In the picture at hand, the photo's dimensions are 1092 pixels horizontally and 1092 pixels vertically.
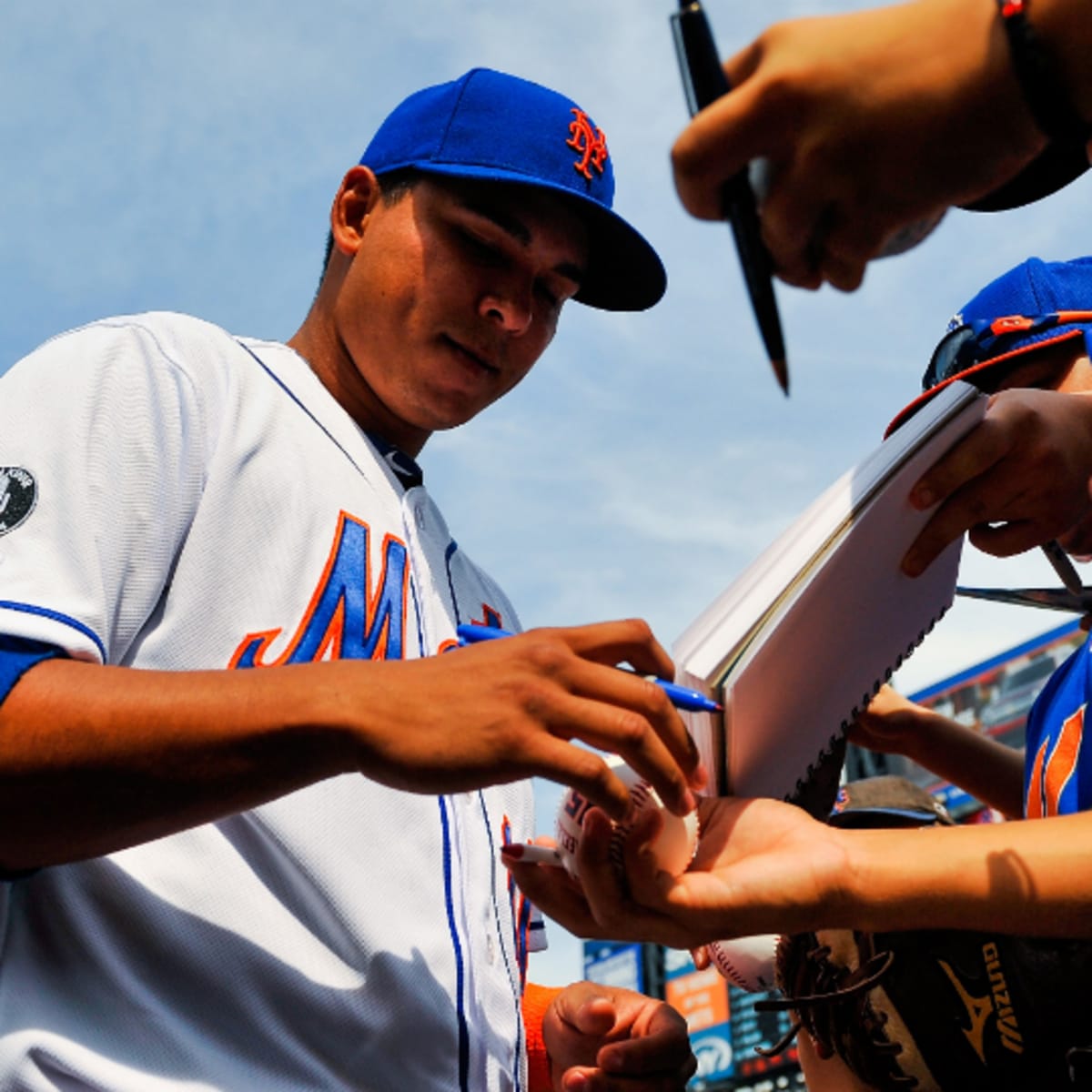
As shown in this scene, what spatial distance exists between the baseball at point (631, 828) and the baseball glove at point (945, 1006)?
602 mm

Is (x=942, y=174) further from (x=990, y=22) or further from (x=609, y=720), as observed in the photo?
(x=609, y=720)

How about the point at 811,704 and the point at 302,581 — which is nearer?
the point at 811,704

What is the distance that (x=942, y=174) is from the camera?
44.8 inches

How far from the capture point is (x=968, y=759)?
290 cm

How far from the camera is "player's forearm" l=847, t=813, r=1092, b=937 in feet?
4.82

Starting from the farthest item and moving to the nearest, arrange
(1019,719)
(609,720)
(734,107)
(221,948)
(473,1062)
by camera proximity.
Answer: (1019,719)
(473,1062)
(221,948)
(609,720)
(734,107)

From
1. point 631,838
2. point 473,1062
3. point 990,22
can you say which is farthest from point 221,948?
point 990,22

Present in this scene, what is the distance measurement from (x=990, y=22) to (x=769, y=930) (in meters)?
1.03

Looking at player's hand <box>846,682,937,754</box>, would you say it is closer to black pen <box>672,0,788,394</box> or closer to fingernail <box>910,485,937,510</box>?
fingernail <box>910,485,937,510</box>

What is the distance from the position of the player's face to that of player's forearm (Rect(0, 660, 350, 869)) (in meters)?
1.13

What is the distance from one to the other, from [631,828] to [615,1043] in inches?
34.0

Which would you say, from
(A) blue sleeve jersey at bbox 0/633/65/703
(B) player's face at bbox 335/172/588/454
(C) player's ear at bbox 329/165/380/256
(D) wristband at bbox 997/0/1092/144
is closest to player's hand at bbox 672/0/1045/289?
(D) wristband at bbox 997/0/1092/144

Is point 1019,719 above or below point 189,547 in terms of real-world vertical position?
below

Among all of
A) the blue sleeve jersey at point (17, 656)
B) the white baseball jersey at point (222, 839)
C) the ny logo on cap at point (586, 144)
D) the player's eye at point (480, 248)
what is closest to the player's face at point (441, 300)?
the player's eye at point (480, 248)
